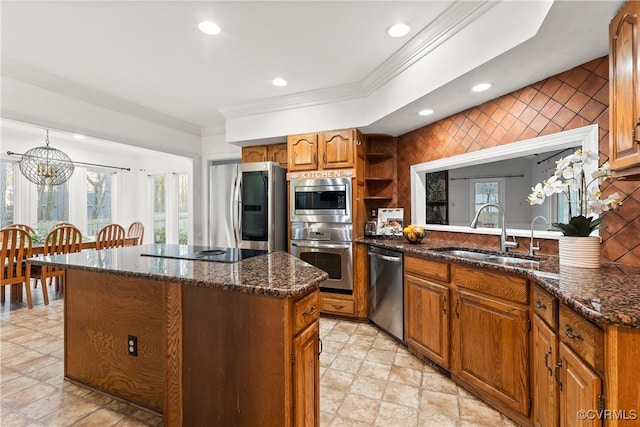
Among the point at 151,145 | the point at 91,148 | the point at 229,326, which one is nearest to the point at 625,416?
the point at 229,326

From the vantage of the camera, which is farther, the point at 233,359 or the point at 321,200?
the point at 321,200

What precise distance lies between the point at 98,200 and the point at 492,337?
23.9ft

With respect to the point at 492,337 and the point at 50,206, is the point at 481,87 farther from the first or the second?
the point at 50,206

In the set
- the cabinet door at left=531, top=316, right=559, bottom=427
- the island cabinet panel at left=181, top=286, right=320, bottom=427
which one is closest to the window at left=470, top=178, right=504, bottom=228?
the cabinet door at left=531, top=316, right=559, bottom=427

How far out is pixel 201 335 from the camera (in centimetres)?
148

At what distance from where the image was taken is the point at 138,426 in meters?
1.70

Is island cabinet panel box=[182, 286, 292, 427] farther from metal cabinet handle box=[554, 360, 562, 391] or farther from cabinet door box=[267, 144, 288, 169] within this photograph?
cabinet door box=[267, 144, 288, 169]

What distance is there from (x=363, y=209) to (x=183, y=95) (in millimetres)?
2584

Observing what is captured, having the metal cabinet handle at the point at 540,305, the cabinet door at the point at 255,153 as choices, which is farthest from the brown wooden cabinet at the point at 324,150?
the metal cabinet handle at the point at 540,305

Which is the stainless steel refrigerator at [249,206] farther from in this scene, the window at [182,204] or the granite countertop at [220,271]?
the window at [182,204]

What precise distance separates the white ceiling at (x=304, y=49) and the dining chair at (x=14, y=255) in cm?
183

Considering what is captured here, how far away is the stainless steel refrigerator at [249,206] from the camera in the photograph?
3.66 meters

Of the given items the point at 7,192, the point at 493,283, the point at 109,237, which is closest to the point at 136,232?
the point at 109,237

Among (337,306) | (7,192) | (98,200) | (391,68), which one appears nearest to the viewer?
(391,68)
